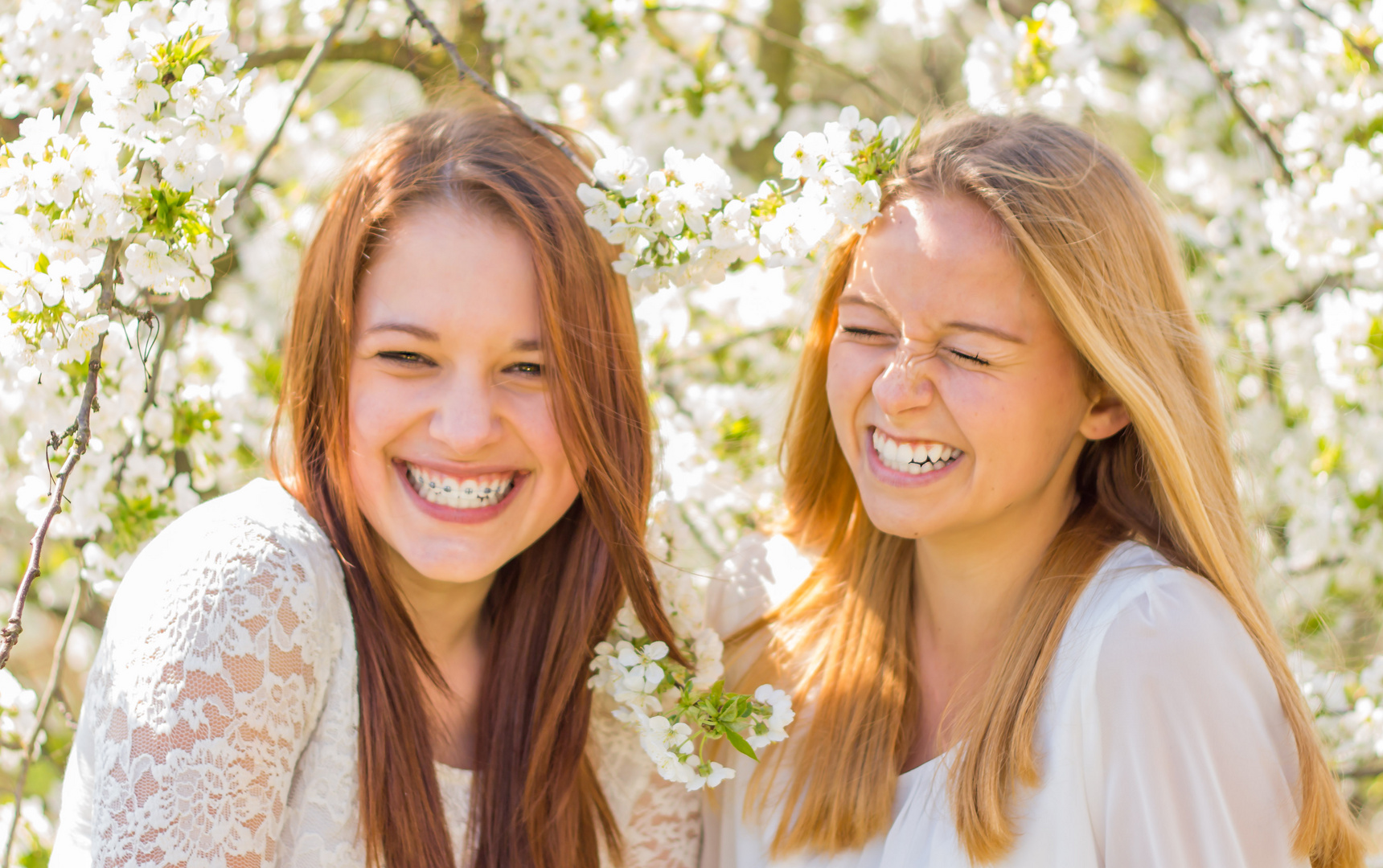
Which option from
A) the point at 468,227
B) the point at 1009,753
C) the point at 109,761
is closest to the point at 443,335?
the point at 468,227

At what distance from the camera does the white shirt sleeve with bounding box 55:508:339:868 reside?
132 cm

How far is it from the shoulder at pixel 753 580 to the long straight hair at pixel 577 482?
0.33 metres

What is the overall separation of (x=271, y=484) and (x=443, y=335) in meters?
0.36

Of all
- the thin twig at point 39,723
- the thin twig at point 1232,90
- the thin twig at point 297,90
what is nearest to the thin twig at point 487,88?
the thin twig at point 297,90

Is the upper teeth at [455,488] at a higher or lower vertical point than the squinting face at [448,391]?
lower

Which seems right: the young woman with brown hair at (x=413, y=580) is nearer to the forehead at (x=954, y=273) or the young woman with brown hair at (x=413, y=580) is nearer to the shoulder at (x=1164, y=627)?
the forehead at (x=954, y=273)

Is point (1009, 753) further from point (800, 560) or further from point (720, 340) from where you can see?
point (720, 340)

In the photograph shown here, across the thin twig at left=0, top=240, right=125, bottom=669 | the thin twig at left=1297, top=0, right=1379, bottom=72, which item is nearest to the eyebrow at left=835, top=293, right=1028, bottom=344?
the thin twig at left=0, top=240, right=125, bottom=669

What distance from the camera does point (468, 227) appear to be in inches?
63.6

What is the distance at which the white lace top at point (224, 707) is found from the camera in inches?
52.4

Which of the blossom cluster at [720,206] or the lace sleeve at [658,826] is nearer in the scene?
the blossom cluster at [720,206]

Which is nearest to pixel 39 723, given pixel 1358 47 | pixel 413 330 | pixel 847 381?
pixel 413 330

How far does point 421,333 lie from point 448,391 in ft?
0.29

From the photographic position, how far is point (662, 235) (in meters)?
1.60
